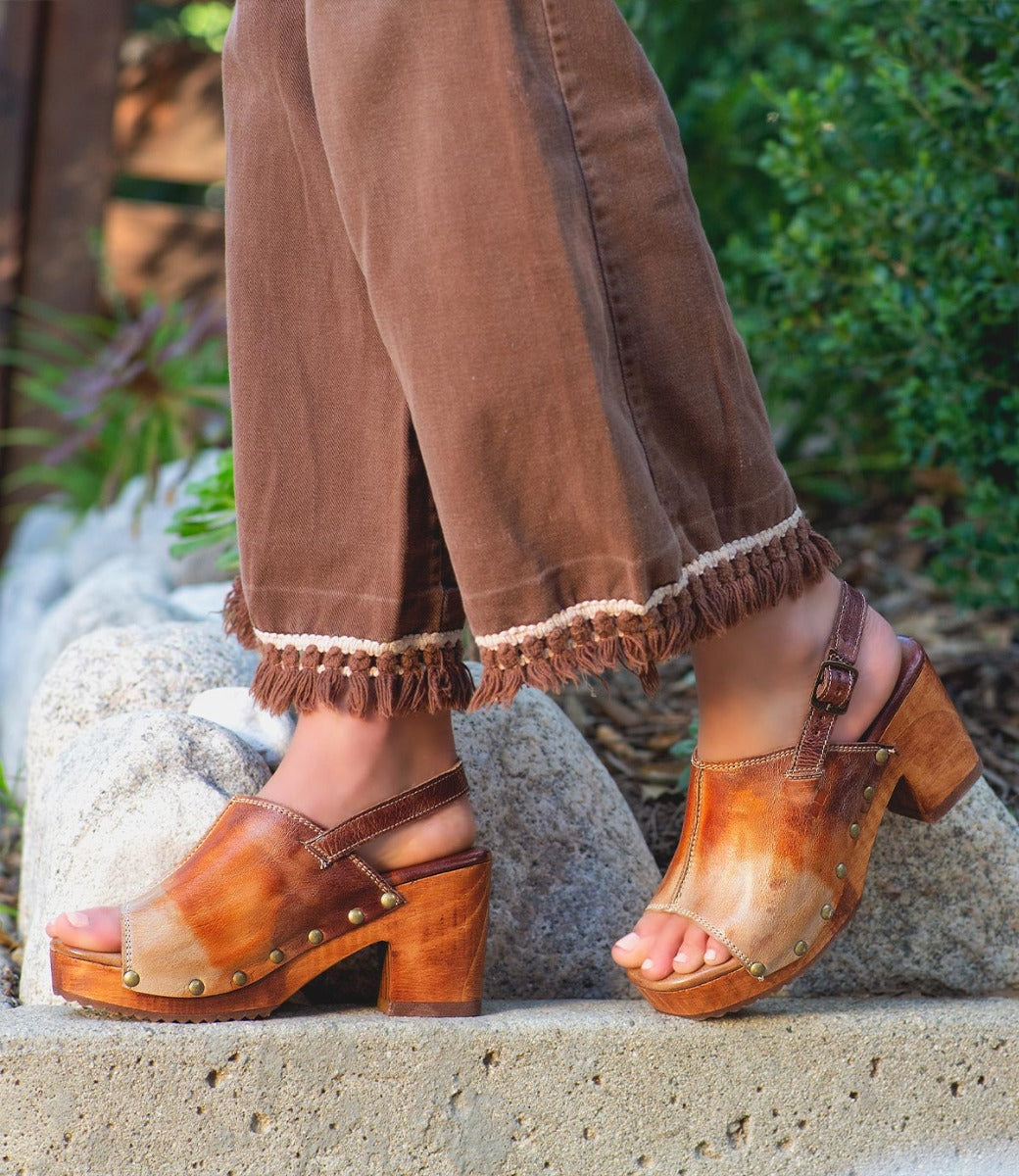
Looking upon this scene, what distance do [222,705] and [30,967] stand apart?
0.35m

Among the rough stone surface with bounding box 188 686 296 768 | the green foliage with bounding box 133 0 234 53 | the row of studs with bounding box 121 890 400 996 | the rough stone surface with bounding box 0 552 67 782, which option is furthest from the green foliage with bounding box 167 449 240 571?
the green foliage with bounding box 133 0 234 53

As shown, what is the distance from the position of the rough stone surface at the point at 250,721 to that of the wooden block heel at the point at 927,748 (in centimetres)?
67

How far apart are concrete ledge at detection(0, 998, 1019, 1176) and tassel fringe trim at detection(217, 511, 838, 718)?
30 cm

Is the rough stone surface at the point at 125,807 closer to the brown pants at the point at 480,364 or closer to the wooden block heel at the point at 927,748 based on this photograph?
the brown pants at the point at 480,364

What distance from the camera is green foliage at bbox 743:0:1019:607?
1.83 meters

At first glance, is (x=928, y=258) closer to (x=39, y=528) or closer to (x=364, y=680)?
(x=364, y=680)

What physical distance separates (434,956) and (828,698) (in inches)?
17.4

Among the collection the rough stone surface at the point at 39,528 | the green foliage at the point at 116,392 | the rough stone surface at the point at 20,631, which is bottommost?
the rough stone surface at the point at 39,528

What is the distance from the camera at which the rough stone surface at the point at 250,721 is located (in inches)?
54.8

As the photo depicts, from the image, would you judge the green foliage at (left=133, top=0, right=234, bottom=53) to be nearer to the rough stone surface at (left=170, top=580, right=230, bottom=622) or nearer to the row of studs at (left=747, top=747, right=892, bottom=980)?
the rough stone surface at (left=170, top=580, right=230, bottom=622)

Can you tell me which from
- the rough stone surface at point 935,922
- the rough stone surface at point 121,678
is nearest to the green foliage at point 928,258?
the rough stone surface at point 935,922

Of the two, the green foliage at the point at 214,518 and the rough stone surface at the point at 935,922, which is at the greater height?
the green foliage at the point at 214,518

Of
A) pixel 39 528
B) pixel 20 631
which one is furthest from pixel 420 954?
→ pixel 39 528

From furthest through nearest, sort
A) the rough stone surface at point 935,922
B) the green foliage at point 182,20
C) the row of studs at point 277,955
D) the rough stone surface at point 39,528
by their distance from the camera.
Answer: the green foliage at point 182,20
the rough stone surface at point 39,528
the rough stone surface at point 935,922
the row of studs at point 277,955
